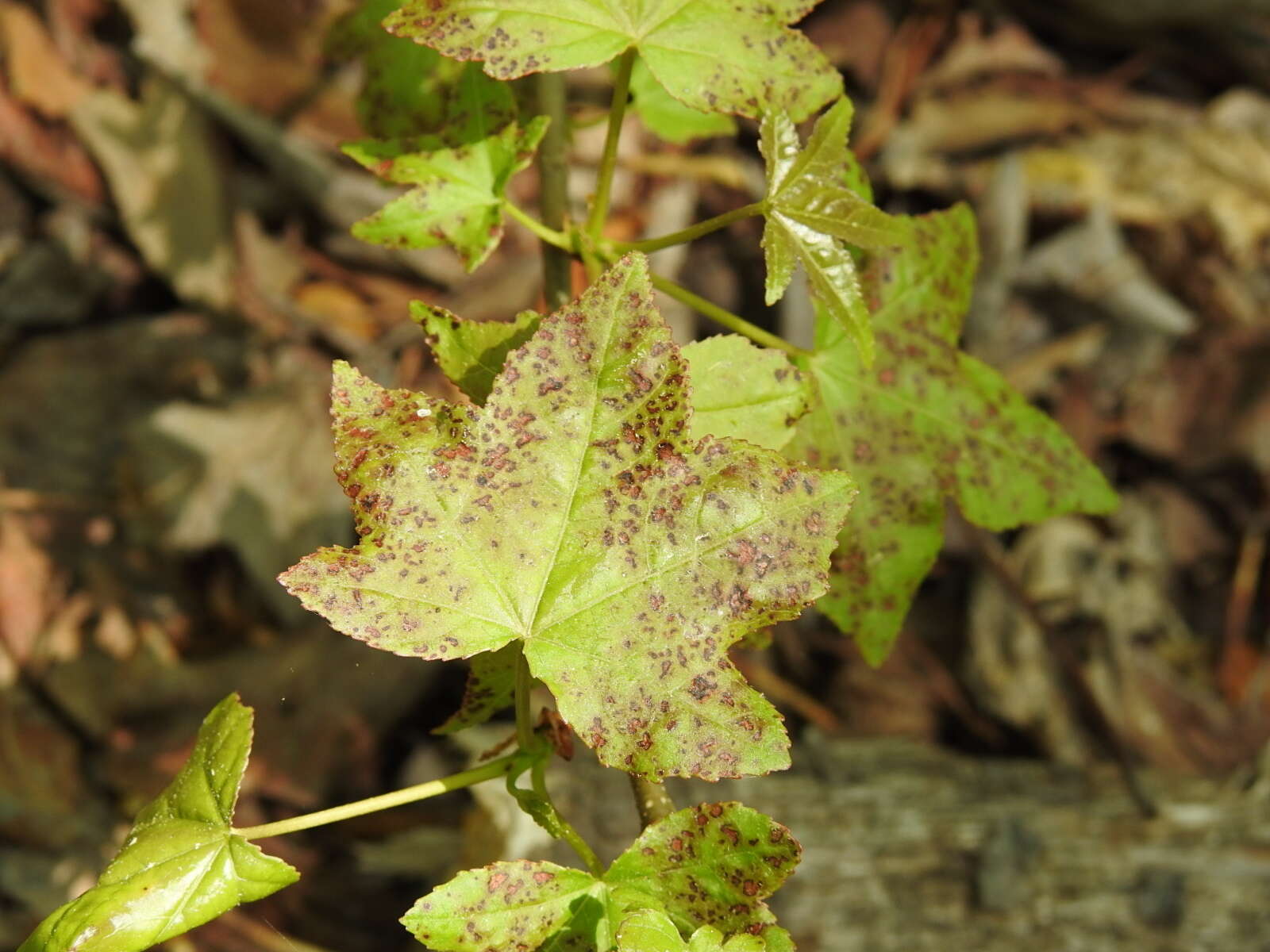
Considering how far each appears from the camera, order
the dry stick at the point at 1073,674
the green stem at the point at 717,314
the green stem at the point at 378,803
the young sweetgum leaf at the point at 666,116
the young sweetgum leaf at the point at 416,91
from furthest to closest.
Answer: the dry stick at the point at 1073,674 → the young sweetgum leaf at the point at 666,116 → the young sweetgum leaf at the point at 416,91 → the green stem at the point at 717,314 → the green stem at the point at 378,803

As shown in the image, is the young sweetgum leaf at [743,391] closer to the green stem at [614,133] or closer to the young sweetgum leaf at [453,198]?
the green stem at [614,133]

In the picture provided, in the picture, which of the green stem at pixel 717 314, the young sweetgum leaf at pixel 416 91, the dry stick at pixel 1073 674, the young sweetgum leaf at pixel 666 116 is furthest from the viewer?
the dry stick at pixel 1073 674

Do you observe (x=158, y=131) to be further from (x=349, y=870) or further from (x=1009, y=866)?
(x=1009, y=866)

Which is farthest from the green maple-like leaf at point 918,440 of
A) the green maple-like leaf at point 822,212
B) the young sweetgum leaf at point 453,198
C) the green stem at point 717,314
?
the young sweetgum leaf at point 453,198

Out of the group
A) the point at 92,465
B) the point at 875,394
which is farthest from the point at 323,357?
the point at 875,394

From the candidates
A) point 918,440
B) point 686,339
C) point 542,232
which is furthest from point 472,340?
point 686,339

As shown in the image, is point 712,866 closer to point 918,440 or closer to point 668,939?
point 668,939

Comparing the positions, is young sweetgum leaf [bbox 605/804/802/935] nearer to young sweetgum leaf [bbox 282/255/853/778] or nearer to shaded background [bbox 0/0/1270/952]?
young sweetgum leaf [bbox 282/255/853/778]
